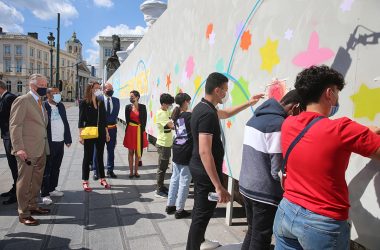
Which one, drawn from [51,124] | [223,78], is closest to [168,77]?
[51,124]

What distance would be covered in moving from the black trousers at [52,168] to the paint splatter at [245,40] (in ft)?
10.2

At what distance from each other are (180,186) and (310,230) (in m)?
2.62

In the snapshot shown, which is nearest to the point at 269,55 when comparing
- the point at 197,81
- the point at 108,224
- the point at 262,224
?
the point at 262,224

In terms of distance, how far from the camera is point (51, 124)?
15.5 ft

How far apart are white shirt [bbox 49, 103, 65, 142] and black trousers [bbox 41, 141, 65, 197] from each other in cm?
9

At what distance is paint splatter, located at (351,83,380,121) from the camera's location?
2.02 m

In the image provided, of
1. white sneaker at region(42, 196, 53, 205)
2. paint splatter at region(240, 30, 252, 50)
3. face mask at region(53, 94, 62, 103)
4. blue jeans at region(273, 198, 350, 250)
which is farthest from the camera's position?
face mask at region(53, 94, 62, 103)

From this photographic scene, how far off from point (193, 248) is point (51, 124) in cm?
308

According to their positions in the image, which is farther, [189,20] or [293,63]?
[189,20]

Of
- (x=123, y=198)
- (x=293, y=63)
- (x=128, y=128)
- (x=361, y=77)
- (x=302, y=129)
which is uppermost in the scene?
(x=293, y=63)

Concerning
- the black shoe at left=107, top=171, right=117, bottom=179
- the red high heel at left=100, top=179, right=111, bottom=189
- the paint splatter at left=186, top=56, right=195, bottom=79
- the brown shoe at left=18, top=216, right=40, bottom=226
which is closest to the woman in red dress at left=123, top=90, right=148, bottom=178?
the black shoe at left=107, top=171, right=117, bottom=179

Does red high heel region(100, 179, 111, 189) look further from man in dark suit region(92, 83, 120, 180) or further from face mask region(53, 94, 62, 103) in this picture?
face mask region(53, 94, 62, 103)

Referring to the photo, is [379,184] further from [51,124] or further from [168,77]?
[168,77]

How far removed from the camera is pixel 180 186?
13.4 ft
